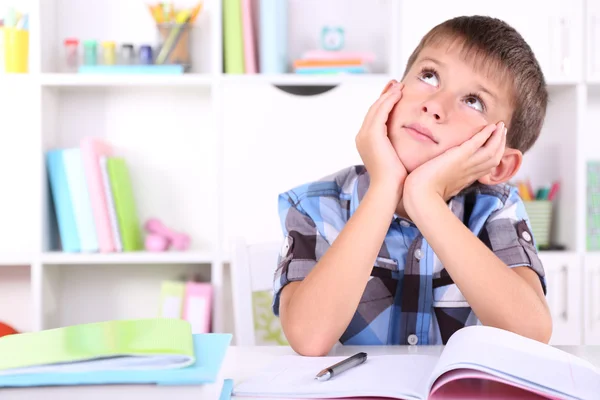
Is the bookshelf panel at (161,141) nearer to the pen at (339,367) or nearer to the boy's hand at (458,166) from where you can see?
the boy's hand at (458,166)

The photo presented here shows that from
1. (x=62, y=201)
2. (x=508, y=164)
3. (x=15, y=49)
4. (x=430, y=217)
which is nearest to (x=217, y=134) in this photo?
(x=62, y=201)

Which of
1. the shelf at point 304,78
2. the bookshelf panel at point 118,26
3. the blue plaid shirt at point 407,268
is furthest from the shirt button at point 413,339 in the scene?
the bookshelf panel at point 118,26

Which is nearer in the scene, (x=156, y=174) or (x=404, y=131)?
(x=404, y=131)

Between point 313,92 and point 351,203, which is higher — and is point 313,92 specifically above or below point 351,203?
above

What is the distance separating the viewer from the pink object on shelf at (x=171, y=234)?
2309 millimetres

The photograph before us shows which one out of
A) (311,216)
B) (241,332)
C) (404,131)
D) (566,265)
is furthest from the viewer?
(566,265)

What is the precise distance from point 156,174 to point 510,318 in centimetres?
168

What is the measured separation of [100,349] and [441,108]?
2.00 feet

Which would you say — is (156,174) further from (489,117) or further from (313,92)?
(489,117)

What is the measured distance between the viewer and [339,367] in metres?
0.72

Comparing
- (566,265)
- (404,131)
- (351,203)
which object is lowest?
(566,265)

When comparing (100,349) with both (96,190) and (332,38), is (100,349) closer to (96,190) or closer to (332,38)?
(96,190)

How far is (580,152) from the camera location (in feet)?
7.11

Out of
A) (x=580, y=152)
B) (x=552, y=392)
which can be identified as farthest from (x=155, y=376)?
(x=580, y=152)
